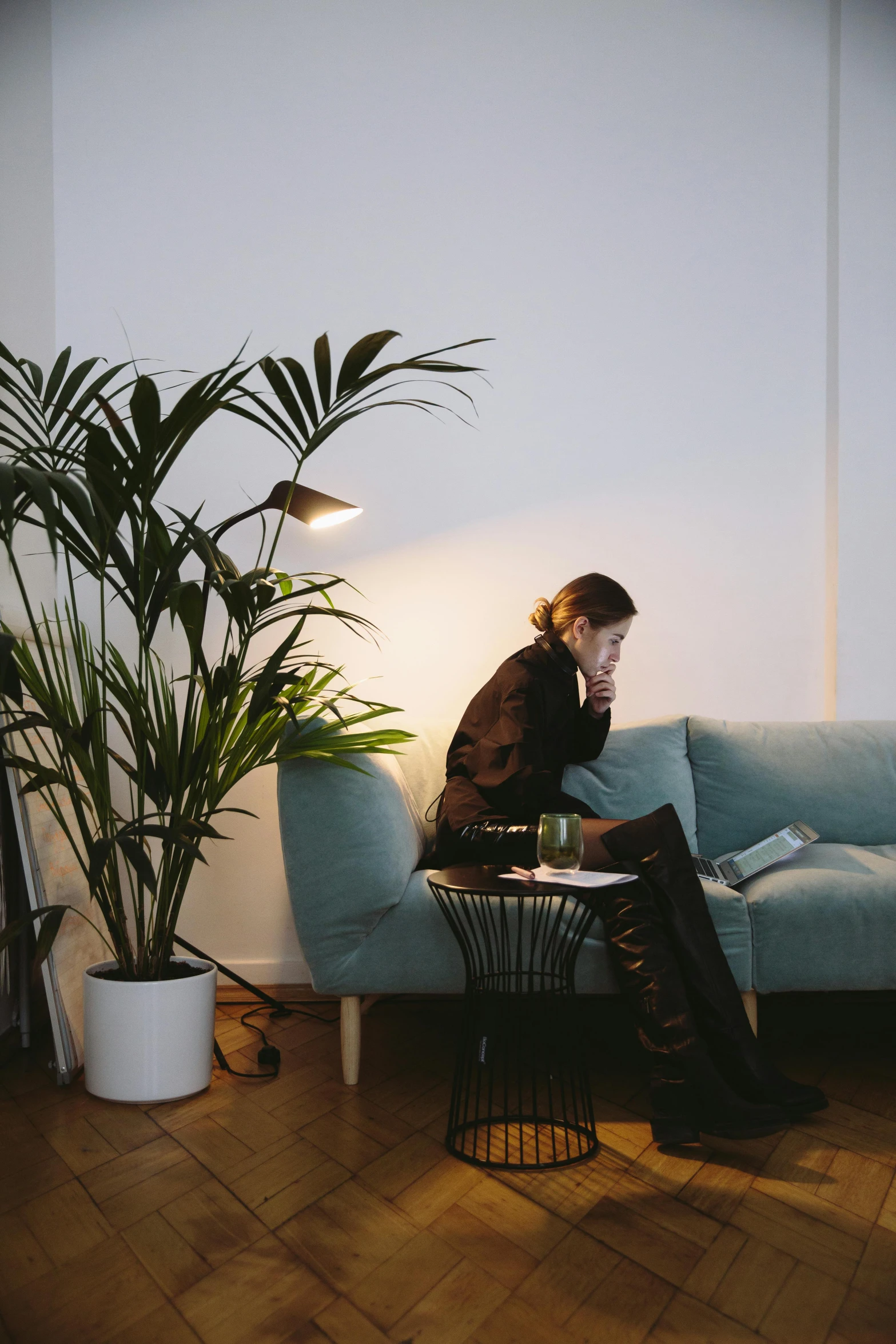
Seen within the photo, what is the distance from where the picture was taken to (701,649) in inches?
113

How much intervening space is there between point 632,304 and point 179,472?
157 centimetres

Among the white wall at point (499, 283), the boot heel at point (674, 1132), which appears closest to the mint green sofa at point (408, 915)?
the boot heel at point (674, 1132)

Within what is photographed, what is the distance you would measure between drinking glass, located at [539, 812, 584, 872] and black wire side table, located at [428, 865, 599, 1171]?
0.20ft

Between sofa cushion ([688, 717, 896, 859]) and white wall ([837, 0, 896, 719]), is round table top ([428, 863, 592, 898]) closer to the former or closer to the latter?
sofa cushion ([688, 717, 896, 859])

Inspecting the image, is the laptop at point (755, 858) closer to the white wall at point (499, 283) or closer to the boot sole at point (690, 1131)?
the boot sole at point (690, 1131)

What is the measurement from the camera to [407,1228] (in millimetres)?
1379

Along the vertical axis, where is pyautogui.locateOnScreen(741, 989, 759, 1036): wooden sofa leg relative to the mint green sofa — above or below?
below

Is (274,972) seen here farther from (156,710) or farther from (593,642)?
(593,642)

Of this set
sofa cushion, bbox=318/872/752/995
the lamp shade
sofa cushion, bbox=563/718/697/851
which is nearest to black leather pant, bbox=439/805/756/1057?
sofa cushion, bbox=318/872/752/995

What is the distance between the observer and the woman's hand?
2.43 m

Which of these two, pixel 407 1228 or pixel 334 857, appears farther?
pixel 334 857

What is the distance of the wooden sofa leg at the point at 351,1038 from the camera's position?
78.1 inches

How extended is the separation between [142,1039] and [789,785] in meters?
1.84

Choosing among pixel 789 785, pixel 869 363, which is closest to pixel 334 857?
pixel 789 785
